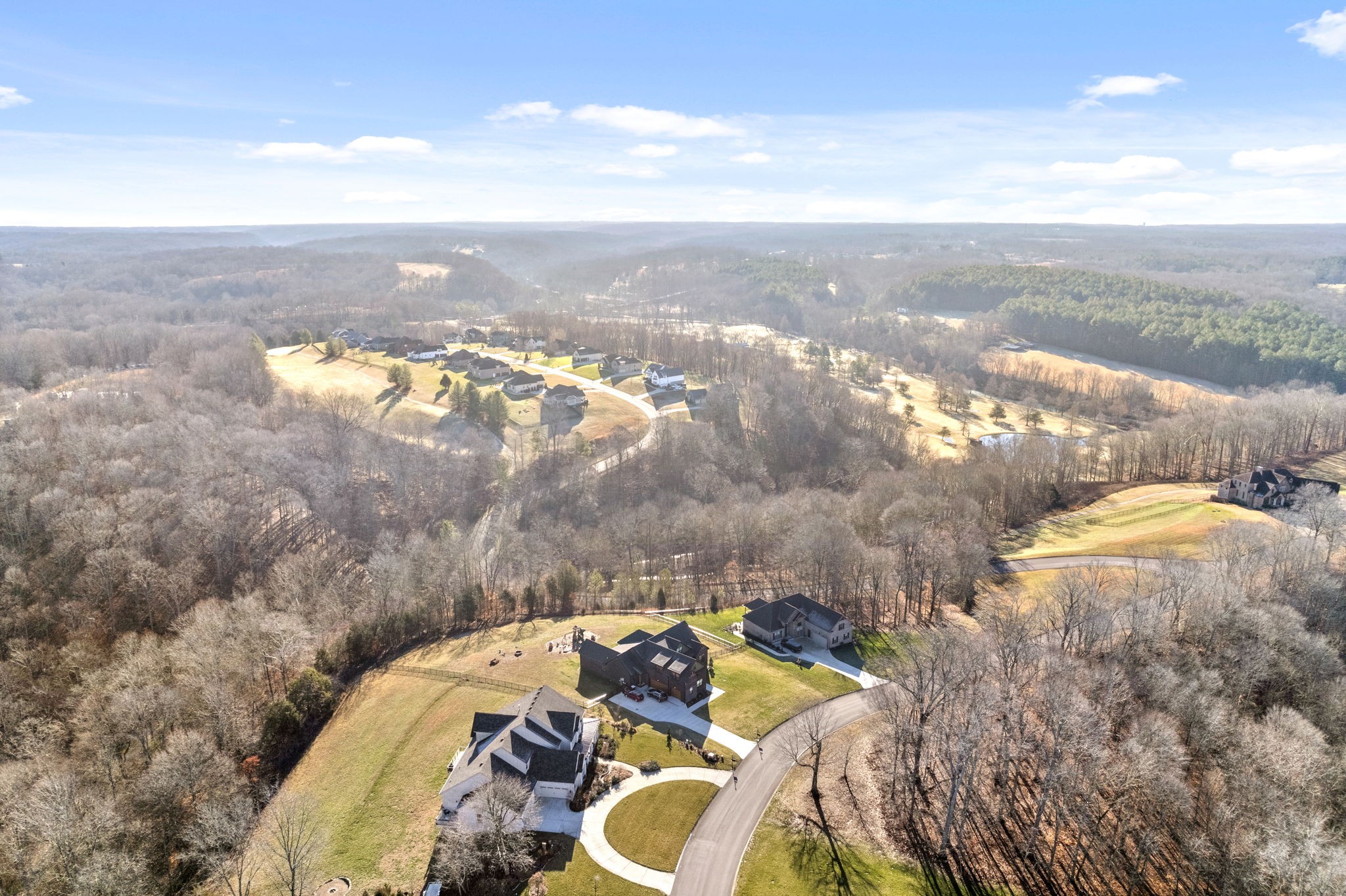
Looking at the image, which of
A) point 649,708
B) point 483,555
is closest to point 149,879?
point 649,708

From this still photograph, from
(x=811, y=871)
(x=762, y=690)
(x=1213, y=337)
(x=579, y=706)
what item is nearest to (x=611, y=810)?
(x=579, y=706)

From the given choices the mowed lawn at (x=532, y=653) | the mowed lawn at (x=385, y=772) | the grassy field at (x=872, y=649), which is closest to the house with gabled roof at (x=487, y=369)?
the mowed lawn at (x=532, y=653)

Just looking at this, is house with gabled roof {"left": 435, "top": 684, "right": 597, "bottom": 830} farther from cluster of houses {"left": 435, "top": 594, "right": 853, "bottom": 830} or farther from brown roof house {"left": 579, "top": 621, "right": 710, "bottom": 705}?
brown roof house {"left": 579, "top": 621, "right": 710, "bottom": 705}

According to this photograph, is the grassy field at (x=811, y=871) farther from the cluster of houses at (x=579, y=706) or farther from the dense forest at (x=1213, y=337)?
the dense forest at (x=1213, y=337)

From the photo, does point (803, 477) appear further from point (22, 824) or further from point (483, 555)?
point (22, 824)

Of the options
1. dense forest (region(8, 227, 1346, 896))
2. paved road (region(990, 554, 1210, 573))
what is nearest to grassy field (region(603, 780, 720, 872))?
dense forest (region(8, 227, 1346, 896))

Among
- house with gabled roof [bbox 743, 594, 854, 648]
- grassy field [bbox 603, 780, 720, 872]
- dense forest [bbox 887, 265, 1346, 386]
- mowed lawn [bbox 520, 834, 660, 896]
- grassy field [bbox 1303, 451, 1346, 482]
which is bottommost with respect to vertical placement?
→ mowed lawn [bbox 520, 834, 660, 896]
